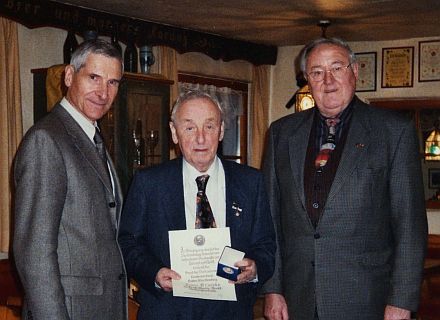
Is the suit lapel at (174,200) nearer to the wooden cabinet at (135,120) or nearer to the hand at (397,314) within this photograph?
the hand at (397,314)

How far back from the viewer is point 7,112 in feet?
16.9

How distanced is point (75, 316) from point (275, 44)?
5.92 m

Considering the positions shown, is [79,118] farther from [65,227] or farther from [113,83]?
[65,227]

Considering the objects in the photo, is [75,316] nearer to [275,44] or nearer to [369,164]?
[369,164]

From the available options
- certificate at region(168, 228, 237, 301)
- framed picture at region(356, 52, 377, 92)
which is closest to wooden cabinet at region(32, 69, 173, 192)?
framed picture at region(356, 52, 377, 92)

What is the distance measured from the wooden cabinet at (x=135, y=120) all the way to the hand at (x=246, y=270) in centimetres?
308

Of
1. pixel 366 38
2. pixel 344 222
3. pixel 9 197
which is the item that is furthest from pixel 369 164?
pixel 366 38

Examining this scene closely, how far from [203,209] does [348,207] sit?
1.78 ft

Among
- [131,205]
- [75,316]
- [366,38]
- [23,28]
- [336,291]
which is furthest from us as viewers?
[366,38]

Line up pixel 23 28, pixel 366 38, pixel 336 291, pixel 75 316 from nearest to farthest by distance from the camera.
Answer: pixel 75 316
pixel 336 291
pixel 23 28
pixel 366 38

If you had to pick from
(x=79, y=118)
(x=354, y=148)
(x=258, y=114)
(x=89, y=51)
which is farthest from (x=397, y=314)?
(x=258, y=114)

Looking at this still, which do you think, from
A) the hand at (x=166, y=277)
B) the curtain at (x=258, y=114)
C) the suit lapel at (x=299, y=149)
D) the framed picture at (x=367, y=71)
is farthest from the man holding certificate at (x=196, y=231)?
the curtain at (x=258, y=114)

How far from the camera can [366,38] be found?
23.9ft

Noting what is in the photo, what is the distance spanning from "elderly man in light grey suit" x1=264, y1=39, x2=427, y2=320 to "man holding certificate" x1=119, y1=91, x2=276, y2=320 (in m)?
0.23
